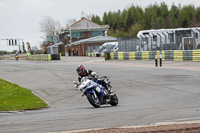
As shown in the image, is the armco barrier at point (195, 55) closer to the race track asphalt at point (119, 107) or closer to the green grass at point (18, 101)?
the race track asphalt at point (119, 107)

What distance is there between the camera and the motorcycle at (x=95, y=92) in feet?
36.8

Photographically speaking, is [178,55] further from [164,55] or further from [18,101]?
[18,101]

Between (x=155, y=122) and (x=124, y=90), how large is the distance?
9133 millimetres

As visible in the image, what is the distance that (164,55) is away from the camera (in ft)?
122

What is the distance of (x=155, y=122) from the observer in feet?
25.3

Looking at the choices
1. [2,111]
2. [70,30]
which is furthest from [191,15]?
[2,111]

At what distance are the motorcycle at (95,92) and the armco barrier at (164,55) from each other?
71.8ft

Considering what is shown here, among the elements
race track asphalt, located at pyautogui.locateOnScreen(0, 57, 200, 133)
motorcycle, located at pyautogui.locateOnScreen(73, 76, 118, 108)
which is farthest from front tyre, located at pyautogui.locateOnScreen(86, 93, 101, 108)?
race track asphalt, located at pyautogui.locateOnScreen(0, 57, 200, 133)

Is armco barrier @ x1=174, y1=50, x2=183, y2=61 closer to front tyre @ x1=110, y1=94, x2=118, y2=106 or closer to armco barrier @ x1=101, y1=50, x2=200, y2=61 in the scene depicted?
armco barrier @ x1=101, y1=50, x2=200, y2=61

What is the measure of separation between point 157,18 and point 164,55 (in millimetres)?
71115

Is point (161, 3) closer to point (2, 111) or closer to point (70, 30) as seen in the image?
point (70, 30)

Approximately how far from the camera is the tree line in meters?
101

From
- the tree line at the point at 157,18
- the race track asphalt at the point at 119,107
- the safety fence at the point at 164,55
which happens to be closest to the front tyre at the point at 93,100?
the race track asphalt at the point at 119,107

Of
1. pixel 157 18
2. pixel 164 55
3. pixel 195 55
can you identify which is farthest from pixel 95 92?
pixel 157 18
